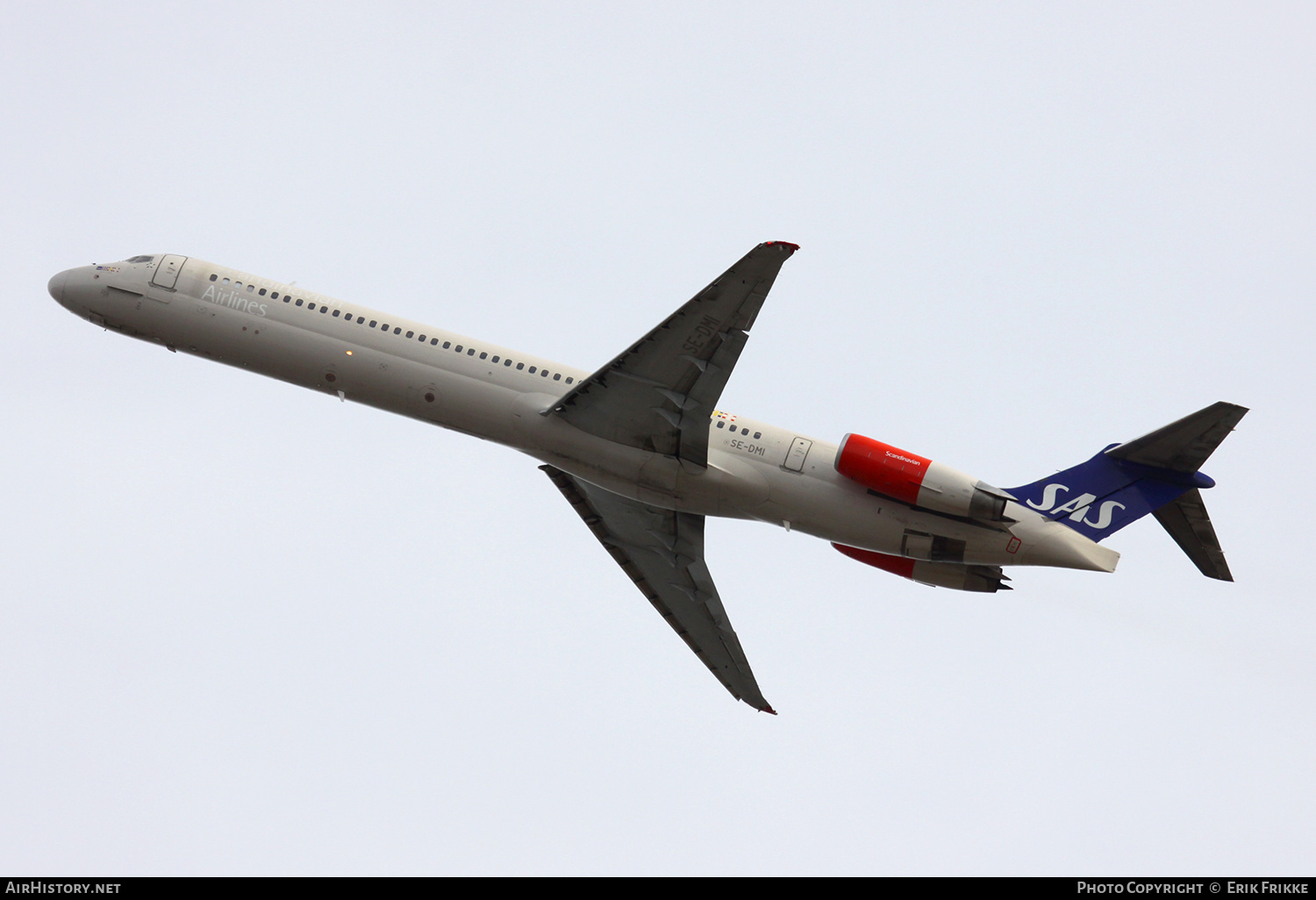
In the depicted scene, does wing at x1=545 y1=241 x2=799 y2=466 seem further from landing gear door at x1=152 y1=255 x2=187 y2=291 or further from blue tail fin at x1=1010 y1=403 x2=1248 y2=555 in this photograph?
landing gear door at x1=152 y1=255 x2=187 y2=291

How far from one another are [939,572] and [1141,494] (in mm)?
5427

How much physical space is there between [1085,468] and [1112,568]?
2727 millimetres

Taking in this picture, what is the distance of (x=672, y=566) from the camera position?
114ft

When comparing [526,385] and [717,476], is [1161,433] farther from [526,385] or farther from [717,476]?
[526,385]

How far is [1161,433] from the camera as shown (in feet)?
97.1

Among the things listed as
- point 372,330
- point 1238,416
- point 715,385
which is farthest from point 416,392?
point 1238,416

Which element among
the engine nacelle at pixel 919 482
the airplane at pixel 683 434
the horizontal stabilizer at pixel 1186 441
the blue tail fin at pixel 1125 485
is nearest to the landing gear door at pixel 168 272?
the airplane at pixel 683 434

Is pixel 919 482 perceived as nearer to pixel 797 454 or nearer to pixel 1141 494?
pixel 797 454

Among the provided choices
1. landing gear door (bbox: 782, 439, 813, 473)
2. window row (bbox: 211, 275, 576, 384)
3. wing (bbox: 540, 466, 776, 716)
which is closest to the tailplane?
landing gear door (bbox: 782, 439, 813, 473)

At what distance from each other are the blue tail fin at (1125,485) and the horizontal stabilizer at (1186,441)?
22mm

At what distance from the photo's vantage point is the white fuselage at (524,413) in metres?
29.0

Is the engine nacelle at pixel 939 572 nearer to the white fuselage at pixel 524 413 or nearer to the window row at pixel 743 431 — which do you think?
the white fuselage at pixel 524 413

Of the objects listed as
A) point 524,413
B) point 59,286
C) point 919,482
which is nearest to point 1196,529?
point 919,482

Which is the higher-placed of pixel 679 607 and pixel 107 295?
pixel 107 295
